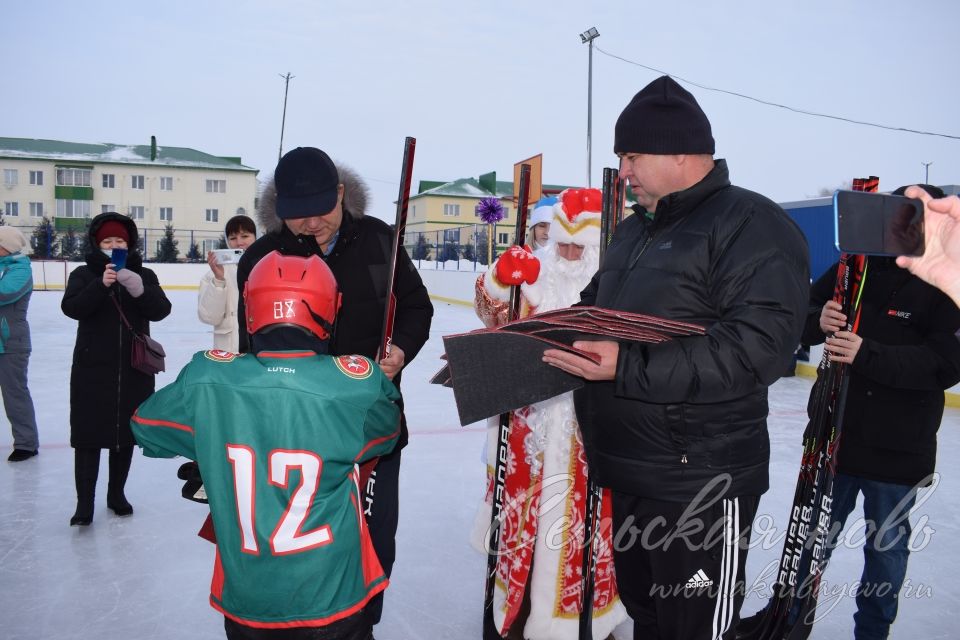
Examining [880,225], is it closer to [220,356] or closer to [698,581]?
[698,581]

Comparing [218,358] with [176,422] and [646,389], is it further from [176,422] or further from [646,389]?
[646,389]

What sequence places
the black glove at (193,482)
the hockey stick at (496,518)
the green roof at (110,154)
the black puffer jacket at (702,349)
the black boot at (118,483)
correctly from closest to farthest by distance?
Answer: the black puffer jacket at (702,349)
the black glove at (193,482)
the hockey stick at (496,518)
the black boot at (118,483)
the green roof at (110,154)

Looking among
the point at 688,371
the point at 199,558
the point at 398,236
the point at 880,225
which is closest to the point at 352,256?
the point at 398,236

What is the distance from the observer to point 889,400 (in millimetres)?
2311

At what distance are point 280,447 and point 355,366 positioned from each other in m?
0.24

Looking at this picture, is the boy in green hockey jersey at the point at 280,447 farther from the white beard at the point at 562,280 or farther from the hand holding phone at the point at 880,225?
the white beard at the point at 562,280

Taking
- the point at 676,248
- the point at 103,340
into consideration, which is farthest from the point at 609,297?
the point at 103,340

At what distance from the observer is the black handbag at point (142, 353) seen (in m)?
3.47

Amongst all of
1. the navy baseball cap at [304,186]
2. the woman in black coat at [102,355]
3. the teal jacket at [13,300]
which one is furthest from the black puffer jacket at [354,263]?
the teal jacket at [13,300]

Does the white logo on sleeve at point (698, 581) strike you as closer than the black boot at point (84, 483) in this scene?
Yes

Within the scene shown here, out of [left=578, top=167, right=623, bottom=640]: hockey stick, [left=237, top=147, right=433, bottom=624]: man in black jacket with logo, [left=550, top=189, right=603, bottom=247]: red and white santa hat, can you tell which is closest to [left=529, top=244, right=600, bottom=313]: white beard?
[left=550, top=189, right=603, bottom=247]: red and white santa hat

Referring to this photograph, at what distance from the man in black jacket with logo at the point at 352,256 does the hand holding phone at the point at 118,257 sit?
1463 mm

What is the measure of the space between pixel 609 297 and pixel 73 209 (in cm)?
4564

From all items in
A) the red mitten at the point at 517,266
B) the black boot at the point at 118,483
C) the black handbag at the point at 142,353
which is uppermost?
the red mitten at the point at 517,266
